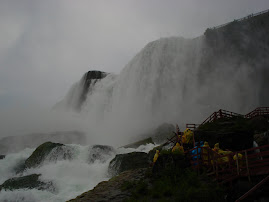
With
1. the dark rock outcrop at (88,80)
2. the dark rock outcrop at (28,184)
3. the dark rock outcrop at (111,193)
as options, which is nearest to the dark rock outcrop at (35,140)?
the dark rock outcrop at (28,184)

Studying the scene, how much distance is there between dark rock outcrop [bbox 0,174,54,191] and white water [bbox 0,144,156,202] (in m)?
0.42

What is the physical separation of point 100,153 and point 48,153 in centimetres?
510

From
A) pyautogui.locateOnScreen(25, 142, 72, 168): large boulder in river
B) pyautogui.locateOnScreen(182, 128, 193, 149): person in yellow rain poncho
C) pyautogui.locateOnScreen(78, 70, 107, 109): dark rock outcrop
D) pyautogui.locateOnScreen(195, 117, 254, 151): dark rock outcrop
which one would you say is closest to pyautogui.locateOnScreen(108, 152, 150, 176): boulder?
pyautogui.locateOnScreen(182, 128, 193, 149): person in yellow rain poncho

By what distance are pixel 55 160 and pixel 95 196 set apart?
13193mm

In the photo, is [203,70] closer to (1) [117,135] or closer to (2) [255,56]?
→ (2) [255,56]

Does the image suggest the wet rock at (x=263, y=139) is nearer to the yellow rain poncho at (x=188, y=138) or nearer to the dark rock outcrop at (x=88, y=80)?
the yellow rain poncho at (x=188, y=138)

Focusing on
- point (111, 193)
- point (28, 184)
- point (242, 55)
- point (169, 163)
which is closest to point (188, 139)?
point (169, 163)

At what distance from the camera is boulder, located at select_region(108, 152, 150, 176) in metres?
16.7

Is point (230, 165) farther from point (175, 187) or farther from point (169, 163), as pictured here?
point (169, 163)

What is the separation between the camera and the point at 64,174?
1797 cm

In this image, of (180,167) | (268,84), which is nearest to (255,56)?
(268,84)

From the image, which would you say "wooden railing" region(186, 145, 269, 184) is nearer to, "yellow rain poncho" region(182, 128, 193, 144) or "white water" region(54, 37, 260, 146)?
"yellow rain poncho" region(182, 128, 193, 144)

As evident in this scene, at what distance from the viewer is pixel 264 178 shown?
23.1 ft

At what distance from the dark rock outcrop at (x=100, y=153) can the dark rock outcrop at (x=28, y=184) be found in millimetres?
4998
